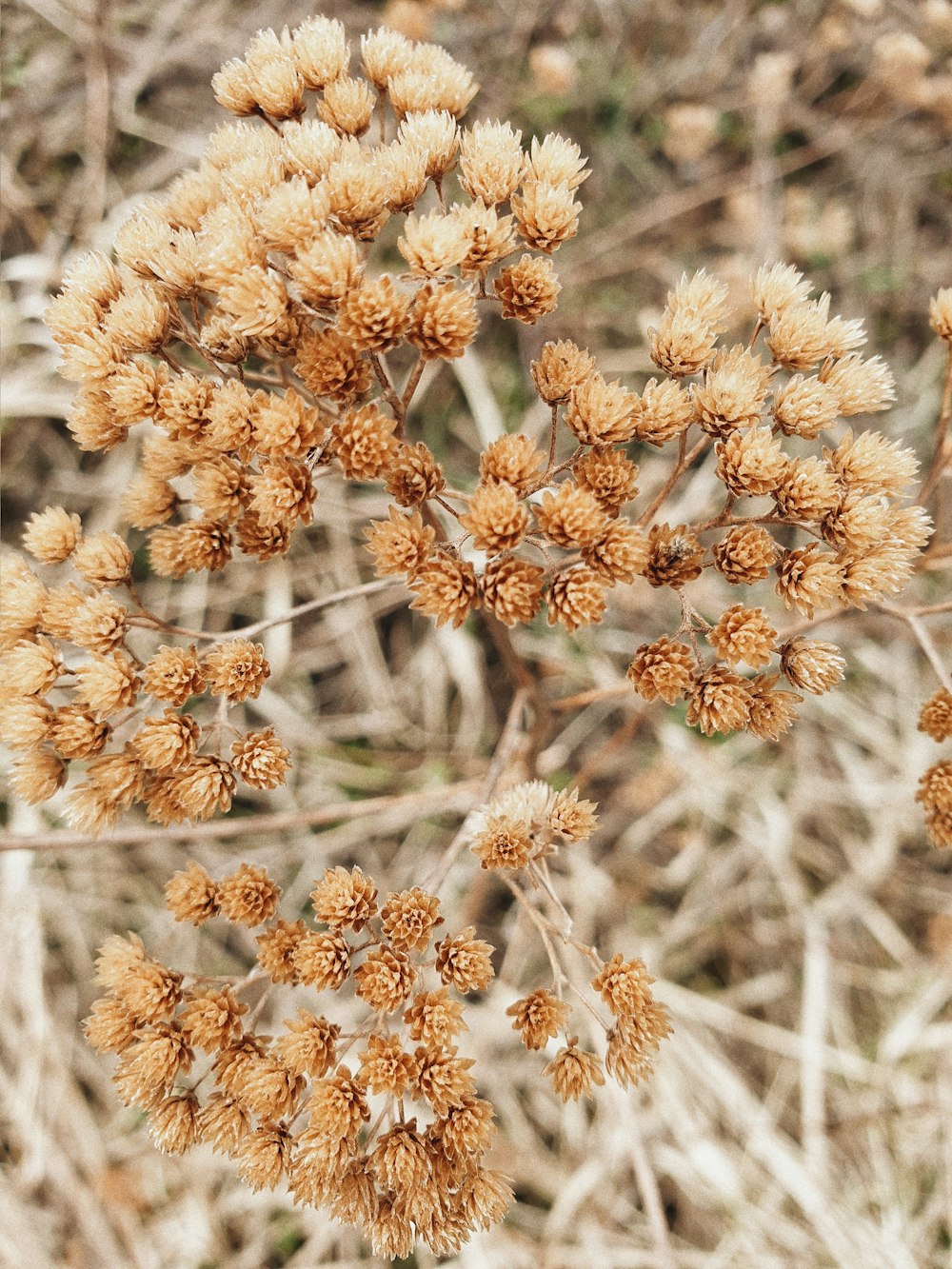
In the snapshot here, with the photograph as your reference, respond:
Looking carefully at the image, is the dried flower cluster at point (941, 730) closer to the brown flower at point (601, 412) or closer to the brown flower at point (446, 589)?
the brown flower at point (601, 412)

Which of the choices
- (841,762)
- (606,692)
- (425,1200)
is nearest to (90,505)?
(606,692)

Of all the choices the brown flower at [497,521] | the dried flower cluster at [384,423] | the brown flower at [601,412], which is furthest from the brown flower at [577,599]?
the brown flower at [601,412]

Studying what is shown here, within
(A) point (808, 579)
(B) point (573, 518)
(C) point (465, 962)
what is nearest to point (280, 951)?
(C) point (465, 962)

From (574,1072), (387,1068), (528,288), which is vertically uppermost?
(528,288)

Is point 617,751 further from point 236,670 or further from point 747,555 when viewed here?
point 236,670

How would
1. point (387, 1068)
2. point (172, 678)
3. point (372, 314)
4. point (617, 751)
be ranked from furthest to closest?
point (617, 751), point (172, 678), point (387, 1068), point (372, 314)

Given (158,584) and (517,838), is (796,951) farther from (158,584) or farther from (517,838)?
(158,584)
